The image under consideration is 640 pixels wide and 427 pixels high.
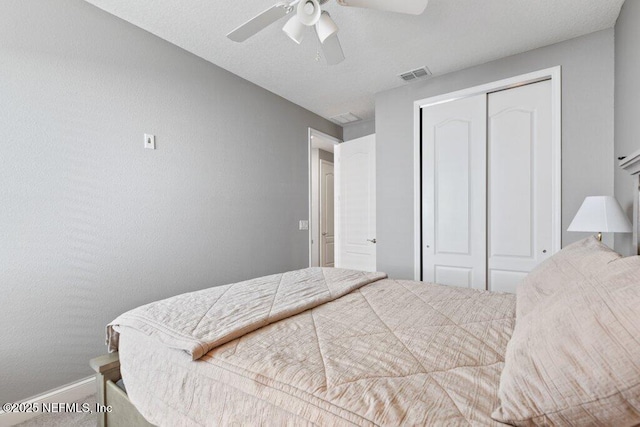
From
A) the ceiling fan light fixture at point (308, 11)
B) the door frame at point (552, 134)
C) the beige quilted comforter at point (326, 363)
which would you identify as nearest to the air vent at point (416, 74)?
the door frame at point (552, 134)

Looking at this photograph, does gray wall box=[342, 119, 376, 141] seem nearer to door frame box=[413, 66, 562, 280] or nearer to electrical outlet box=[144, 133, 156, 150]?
door frame box=[413, 66, 562, 280]

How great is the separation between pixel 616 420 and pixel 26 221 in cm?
244

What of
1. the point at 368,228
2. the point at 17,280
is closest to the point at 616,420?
the point at 17,280

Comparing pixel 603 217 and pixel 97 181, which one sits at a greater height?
pixel 97 181

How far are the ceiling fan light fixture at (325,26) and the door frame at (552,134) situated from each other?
1.70 metres

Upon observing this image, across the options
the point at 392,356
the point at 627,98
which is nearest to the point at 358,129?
the point at 627,98

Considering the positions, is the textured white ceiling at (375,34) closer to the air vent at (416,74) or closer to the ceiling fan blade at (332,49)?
the air vent at (416,74)

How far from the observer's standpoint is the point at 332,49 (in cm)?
183

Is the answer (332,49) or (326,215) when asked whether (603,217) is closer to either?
(332,49)

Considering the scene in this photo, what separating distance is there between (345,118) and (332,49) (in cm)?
230

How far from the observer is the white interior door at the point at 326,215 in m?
5.25

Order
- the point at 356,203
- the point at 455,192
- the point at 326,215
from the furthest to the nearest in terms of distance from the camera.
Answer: the point at 326,215, the point at 356,203, the point at 455,192

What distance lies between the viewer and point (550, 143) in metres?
2.42

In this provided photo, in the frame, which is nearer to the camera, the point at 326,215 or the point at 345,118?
the point at 345,118
